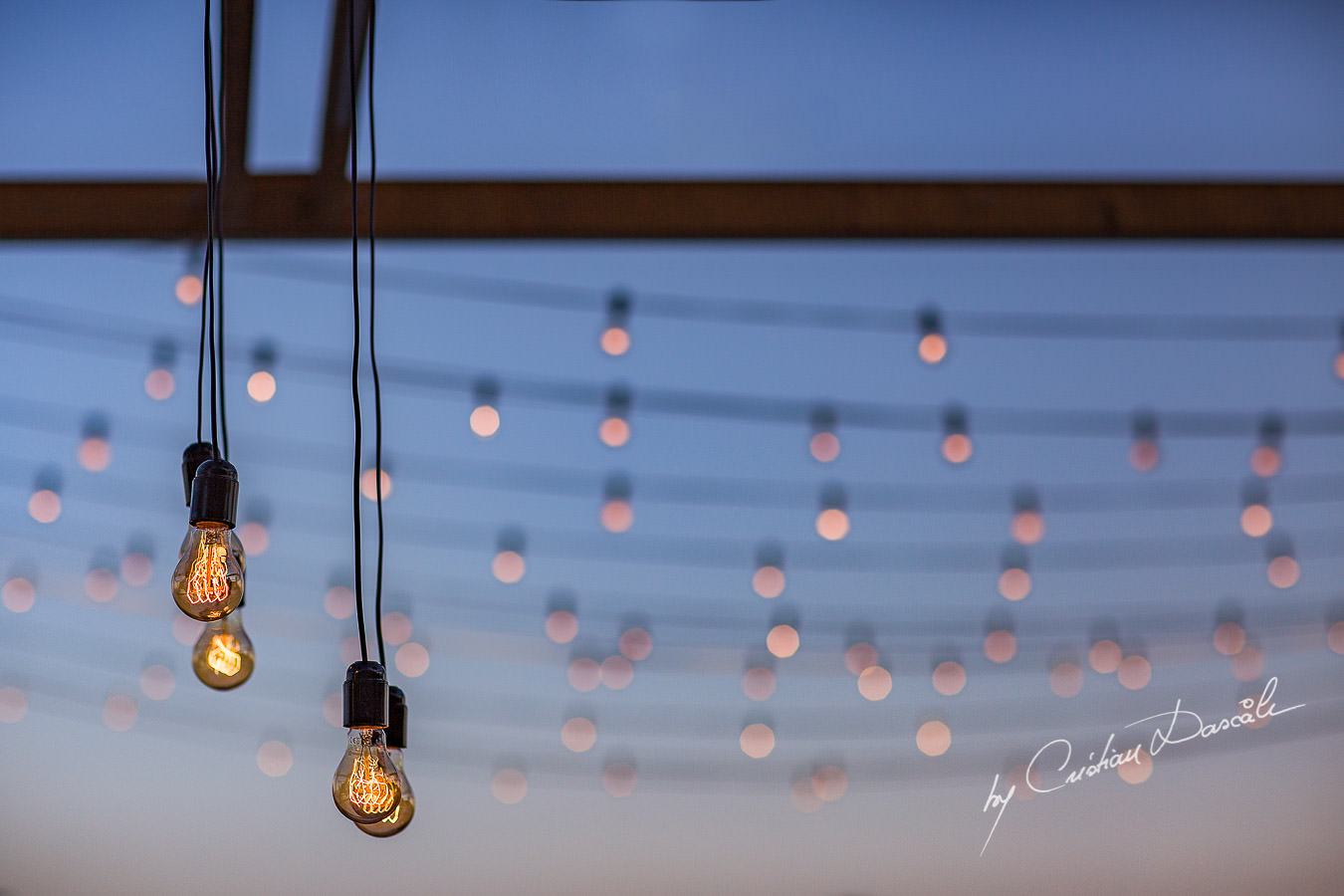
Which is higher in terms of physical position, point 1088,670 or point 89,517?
point 89,517

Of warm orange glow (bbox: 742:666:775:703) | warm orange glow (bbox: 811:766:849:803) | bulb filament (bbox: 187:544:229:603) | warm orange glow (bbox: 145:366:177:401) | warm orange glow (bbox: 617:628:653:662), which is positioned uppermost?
warm orange glow (bbox: 145:366:177:401)

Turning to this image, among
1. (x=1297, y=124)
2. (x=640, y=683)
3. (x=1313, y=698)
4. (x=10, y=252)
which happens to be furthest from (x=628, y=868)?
(x=1297, y=124)

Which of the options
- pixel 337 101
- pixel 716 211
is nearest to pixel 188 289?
pixel 337 101

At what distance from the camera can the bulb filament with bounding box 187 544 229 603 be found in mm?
1265

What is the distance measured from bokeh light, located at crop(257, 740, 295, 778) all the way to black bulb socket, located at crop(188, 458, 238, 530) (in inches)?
127

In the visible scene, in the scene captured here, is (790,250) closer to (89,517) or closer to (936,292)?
(936,292)

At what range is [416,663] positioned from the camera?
4180 millimetres

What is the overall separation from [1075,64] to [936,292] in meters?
0.83

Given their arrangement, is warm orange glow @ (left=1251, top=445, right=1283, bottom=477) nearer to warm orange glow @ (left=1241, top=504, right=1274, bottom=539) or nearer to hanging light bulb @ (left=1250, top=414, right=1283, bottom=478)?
hanging light bulb @ (left=1250, top=414, right=1283, bottom=478)

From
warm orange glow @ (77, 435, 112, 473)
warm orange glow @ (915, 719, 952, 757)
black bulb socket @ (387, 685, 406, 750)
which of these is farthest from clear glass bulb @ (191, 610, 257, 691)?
warm orange glow @ (915, 719, 952, 757)

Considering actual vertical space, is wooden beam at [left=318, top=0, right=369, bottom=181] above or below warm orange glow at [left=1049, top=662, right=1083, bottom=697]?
above

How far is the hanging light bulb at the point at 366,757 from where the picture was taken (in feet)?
4.17

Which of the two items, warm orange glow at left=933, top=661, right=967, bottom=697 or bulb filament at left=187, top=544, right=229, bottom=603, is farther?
warm orange glow at left=933, top=661, right=967, bottom=697

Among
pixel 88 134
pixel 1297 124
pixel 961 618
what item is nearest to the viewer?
pixel 88 134
